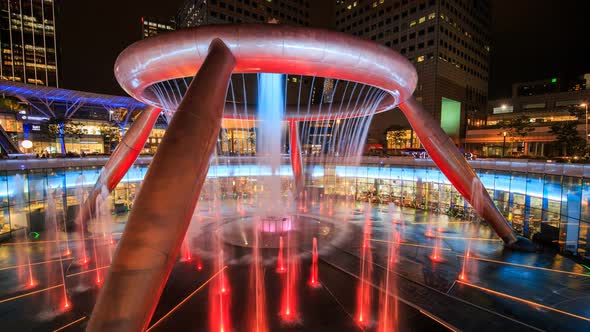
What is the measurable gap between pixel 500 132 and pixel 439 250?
66.8 m

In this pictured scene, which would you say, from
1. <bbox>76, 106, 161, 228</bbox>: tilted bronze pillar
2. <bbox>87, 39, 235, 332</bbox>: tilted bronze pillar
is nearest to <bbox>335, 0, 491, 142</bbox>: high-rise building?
<bbox>76, 106, 161, 228</bbox>: tilted bronze pillar

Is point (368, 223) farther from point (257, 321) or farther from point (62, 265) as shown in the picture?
point (62, 265)

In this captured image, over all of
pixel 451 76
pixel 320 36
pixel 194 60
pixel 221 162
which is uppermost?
pixel 451 76

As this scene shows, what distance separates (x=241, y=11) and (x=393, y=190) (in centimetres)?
6297

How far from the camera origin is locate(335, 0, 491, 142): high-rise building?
69.7m

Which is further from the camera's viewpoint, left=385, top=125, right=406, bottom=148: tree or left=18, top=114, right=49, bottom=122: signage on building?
left=385, top=125, right=406, bottom=148: tree

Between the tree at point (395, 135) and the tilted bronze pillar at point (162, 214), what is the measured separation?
223 ft

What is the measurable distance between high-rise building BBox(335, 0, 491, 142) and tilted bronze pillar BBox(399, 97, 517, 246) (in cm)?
6054

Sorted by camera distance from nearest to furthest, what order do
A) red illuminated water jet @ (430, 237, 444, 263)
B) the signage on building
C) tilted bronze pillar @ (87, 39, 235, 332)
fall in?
tilted bronze pillar @ (87, 39, 235, 332)
red illuminated water jet @ (430, 237, 444, 263)
the signage on building

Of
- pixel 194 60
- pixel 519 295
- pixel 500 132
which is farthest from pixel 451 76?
pixel 194 60

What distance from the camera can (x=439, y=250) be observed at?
625 inches

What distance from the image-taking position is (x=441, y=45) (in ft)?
228

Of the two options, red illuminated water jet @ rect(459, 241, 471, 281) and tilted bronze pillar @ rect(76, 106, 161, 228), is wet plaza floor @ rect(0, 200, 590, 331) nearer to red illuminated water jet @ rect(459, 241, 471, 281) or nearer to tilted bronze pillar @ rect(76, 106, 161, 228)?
red illuminated water jet @ rect(459, 241, 471, 281)

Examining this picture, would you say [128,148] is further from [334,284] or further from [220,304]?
[334,284]
